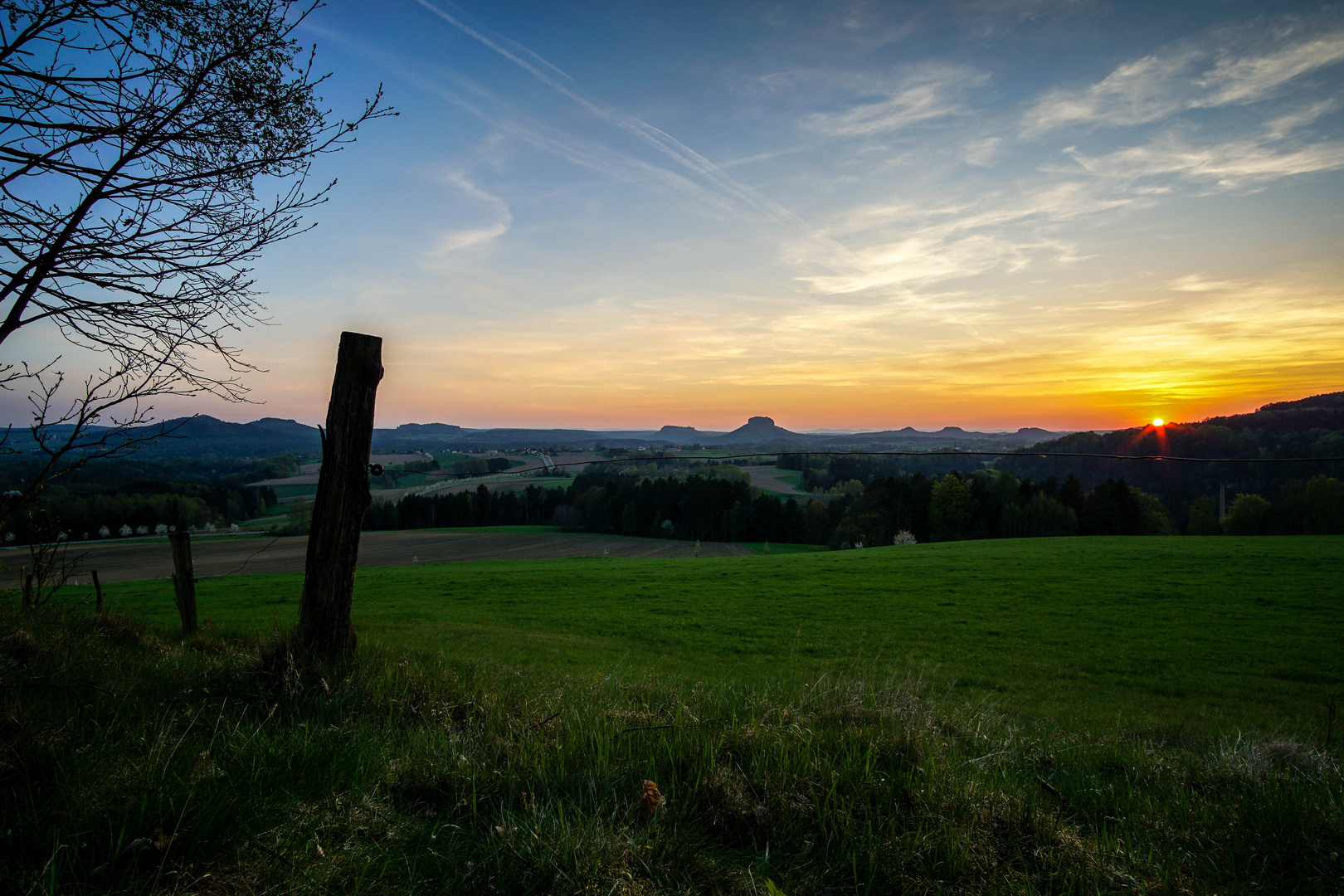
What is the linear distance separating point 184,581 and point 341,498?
6310mm

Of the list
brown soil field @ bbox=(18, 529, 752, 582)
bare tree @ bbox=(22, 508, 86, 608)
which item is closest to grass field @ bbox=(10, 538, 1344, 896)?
bare tree @ bbox=(22, 508, 86, 608)

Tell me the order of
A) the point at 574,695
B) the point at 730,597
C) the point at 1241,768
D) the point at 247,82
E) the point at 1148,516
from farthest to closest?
1. the point at 1148,516
2. the point at 730,597
3. the point at 574,695
4. the point at 247,82
5. the point at 1241,768

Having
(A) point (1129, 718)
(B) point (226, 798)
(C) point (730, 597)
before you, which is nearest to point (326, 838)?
(B) point (226, 798)

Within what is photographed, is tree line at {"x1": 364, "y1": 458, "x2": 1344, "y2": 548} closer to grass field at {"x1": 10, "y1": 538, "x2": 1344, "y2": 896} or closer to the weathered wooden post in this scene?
the weathered wooden post

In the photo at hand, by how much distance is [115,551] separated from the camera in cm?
4541

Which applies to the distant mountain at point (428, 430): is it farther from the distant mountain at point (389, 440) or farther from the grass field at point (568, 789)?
the grass field at point (568, 789)

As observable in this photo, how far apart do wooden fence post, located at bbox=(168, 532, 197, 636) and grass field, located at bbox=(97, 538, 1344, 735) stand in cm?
285

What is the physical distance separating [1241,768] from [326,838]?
4.59 metres

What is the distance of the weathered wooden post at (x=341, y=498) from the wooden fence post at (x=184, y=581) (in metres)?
5.74

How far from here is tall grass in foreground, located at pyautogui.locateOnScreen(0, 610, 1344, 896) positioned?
217 cm

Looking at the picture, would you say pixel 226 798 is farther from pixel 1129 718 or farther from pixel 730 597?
pixel 730 597

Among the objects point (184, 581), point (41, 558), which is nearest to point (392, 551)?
point (184, 581)

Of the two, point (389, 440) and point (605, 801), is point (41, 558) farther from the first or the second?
point (389, 440)

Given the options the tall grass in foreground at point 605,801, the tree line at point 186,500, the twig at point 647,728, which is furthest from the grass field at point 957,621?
the tree line at point 186,500
